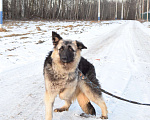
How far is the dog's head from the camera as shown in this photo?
10.3ft

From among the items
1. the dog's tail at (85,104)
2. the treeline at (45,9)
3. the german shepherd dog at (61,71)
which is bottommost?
the dog's tail at (85,104)

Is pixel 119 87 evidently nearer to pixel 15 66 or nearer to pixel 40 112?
pixel 40 112

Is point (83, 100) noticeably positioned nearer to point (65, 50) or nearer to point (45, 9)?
point (65, 50)

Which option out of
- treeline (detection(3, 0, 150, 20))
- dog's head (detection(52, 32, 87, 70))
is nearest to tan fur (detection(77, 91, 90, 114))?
dog's head (detection(52, 32, 87, 70))

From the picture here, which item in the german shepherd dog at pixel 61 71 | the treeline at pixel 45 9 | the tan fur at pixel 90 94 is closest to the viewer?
the german shepherd dog at pixel 61 71

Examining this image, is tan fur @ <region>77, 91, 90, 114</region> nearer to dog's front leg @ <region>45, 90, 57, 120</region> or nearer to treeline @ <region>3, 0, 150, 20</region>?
dog's front leg @ <region>45, 90, 57, 120</region>

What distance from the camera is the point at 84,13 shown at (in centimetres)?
8656

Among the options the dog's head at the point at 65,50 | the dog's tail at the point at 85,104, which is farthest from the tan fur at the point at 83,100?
the dog's head at the point at 65,50

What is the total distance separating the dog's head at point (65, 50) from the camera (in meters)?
3.15

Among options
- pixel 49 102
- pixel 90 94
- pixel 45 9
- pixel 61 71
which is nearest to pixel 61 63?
pixel 61 71

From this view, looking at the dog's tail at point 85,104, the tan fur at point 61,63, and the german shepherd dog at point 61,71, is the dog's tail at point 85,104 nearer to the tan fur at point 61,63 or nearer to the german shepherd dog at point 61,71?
the german shepherd dog at point 61,71

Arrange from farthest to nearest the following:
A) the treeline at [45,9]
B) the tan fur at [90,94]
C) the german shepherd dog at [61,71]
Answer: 1. the treeline at [45,9]
2. the tan fur at [90,94]
3. the german shepherd dog at [61,71]

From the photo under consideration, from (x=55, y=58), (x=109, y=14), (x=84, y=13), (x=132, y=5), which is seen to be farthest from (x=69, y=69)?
(x=132, y=5)

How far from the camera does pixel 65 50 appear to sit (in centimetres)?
319
